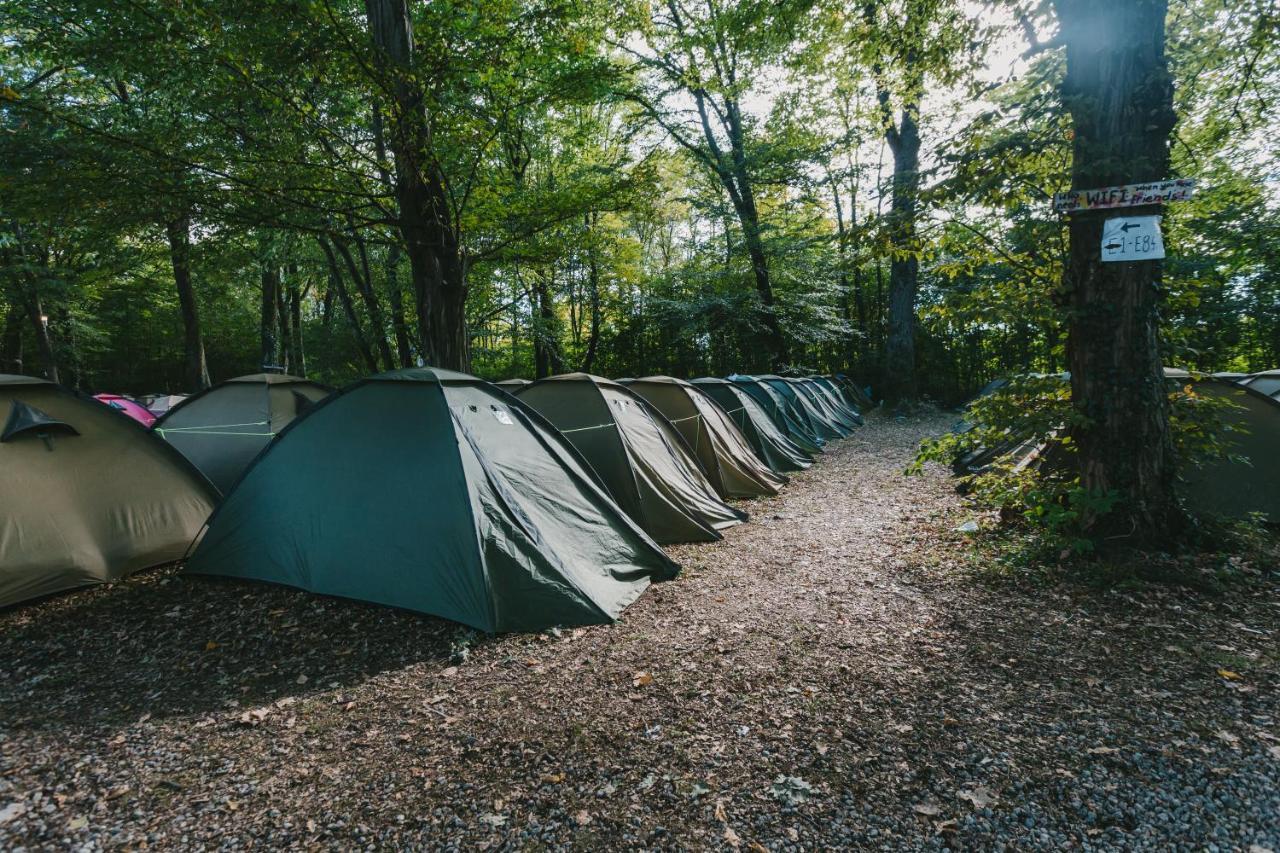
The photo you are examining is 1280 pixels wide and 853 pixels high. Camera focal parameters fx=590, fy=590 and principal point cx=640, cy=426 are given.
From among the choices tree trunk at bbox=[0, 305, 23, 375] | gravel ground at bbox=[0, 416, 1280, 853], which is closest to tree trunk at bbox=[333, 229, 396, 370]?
gravel ground at bbox=[0, 416, 1280, 853]

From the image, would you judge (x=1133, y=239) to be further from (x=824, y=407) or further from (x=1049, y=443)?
(x=824, y=407)

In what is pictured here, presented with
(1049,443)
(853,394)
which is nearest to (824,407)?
(853,394)

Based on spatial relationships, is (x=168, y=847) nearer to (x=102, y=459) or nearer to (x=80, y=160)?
(x=102, y=459)

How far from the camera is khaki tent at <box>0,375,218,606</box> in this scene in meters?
4.25

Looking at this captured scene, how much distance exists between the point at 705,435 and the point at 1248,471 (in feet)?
17.3

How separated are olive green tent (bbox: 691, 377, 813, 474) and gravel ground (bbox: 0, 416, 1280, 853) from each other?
18.0ft

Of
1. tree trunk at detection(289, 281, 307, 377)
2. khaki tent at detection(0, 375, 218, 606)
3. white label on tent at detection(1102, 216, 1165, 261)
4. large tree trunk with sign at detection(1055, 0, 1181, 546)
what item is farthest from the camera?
tree trunk at detection(289, 281, 307, 377)

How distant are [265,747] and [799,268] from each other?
1960 centimetres

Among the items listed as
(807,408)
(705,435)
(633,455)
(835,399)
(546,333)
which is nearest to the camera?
(633,455)

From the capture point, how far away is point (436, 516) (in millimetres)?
3984

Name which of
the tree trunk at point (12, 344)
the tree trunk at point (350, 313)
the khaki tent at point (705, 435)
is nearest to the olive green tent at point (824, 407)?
the khaki tent at point (705, 435)

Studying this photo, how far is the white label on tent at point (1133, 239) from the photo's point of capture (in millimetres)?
4039

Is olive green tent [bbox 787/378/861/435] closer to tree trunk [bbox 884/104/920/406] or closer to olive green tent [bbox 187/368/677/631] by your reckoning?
tree trunk [bbox 884/104/920/406]

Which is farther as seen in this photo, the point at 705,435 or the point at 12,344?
the point at 12,344
